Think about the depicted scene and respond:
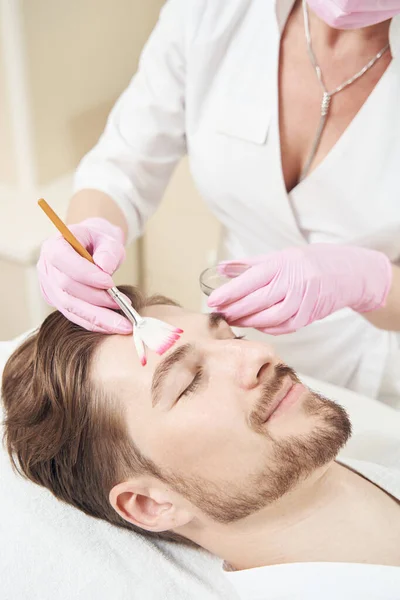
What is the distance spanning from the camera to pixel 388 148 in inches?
47.4

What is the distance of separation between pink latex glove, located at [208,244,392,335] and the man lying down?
6 centimetres

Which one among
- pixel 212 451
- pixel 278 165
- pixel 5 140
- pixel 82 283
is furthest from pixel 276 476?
pixel 5 140

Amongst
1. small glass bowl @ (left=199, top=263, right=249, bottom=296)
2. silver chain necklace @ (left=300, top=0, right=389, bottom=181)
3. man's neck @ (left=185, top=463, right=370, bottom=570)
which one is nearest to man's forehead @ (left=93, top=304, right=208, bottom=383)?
small glass bowl @ (left=199, top=263, right=249, bottom=296)

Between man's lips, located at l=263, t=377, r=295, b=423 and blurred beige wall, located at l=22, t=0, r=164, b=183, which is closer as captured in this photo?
man's lips, located at l=263, t=377, r=295, b=423

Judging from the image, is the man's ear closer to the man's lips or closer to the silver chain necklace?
the man's lips

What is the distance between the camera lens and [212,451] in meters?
1.01

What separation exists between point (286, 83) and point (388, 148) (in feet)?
0.82

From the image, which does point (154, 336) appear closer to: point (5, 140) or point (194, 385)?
point (194, 385)

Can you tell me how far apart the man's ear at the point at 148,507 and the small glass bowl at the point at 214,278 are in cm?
37

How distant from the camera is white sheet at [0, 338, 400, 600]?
1.12 metres

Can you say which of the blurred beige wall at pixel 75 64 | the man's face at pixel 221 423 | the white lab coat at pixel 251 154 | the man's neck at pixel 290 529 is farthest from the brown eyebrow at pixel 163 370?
the blurred beige wall at pixel 75 64

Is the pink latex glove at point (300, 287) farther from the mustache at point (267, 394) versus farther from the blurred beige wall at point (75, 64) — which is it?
the blurred beige wall at point (75, 64)

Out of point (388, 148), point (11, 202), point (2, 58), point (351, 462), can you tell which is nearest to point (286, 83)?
point (388, 148)

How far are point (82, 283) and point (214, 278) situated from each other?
268mm
